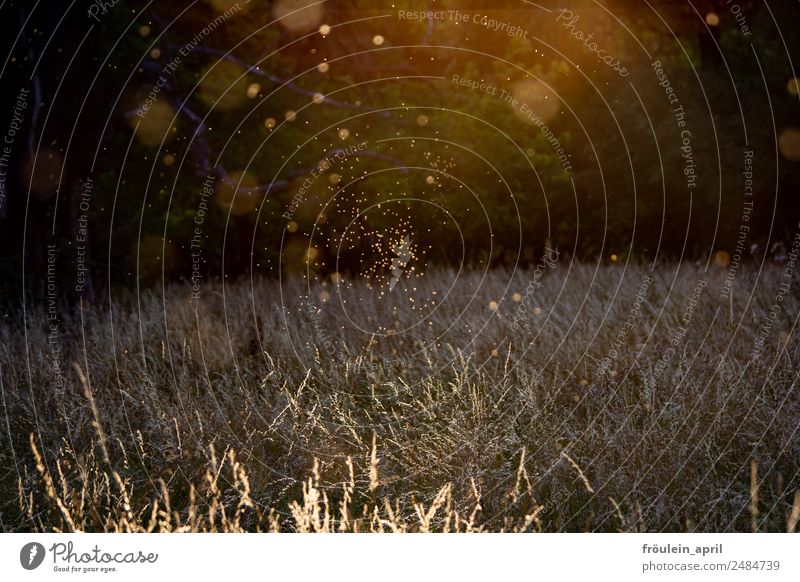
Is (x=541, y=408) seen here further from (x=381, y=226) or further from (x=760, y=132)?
(x=760, y=132)

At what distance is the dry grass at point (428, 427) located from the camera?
179 inches

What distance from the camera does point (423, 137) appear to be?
1355 cm

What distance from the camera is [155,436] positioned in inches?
227

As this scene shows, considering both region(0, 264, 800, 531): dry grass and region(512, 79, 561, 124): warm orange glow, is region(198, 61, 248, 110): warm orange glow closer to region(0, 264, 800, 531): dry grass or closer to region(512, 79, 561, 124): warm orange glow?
region(512, 79, 561, 124): warm orange glow

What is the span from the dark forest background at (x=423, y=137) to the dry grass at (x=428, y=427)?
400 cm

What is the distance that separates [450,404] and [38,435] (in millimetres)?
2875

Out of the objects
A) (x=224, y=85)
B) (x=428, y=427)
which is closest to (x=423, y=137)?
(x=224, y=85)

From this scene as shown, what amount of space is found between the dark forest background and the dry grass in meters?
4.00

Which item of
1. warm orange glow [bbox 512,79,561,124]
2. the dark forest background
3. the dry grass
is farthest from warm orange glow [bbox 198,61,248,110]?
the dry grass

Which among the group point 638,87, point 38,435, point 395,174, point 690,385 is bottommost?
point 38,435

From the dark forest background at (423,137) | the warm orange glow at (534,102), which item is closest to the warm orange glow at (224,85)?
the dark forest background at (423,137)

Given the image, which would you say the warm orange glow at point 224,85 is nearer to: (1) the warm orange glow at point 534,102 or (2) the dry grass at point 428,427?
(1) the warm orange glow at point 534,102

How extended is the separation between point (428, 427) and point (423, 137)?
880 cm
